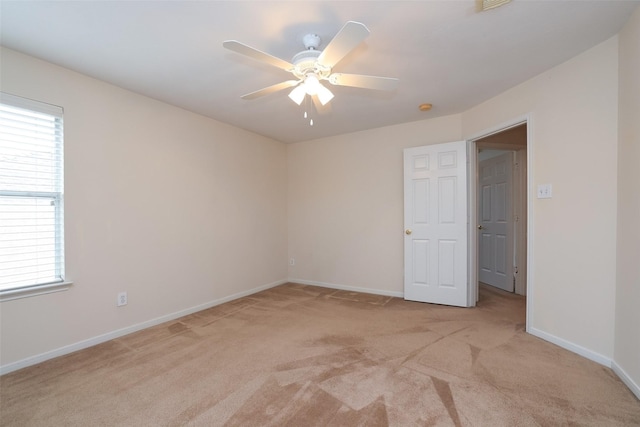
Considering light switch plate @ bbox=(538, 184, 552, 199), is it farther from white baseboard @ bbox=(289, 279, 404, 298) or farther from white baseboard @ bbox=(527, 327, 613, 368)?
white baseboard @ bbox=(289, 279, 404, 298)

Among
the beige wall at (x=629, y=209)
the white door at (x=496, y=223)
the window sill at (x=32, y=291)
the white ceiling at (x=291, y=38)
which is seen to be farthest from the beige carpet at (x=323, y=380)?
the white ceiling at (x=291, y=38)

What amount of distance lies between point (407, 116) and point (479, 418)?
3189mm

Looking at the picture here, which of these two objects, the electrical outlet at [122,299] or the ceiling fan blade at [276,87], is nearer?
the ceiling fan blade at [276,87]

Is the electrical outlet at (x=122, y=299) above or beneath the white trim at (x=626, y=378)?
above

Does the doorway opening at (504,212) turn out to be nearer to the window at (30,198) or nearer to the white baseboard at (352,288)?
the white baseboard at (352,288)

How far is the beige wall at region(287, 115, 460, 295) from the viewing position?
414cm

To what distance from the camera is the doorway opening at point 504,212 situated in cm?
408

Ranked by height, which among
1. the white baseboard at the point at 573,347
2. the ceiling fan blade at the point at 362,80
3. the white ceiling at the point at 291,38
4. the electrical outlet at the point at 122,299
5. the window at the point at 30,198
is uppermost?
the white ceiling at the point at 291,38

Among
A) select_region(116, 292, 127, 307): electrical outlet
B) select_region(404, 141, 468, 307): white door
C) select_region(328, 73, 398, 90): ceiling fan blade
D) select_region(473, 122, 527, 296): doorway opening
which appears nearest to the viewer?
select_region(328, 73, 398, 90): ceiling fan blade

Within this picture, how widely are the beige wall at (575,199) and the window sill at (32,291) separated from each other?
412 centimetres

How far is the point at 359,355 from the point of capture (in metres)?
2.42

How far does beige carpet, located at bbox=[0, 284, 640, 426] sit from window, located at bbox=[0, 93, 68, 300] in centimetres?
71

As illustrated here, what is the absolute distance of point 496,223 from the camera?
4.55 m

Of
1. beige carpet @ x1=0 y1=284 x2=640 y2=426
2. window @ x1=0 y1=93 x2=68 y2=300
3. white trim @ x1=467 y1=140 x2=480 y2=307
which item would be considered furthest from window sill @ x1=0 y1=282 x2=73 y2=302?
white trim @ x1=467 y1=140 x2=480 y2=307
